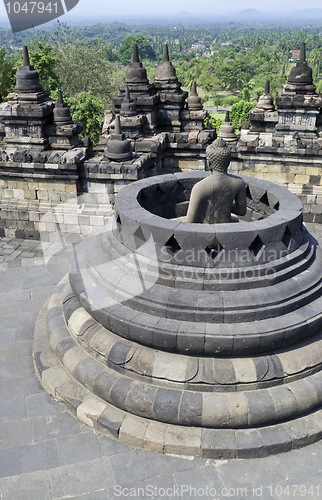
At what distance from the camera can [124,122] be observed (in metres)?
11.7

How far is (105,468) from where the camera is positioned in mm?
5043

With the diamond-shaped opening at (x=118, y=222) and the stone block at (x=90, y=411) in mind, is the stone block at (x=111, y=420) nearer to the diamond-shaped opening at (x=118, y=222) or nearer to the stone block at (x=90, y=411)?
the stone block at (x=90, y=411)

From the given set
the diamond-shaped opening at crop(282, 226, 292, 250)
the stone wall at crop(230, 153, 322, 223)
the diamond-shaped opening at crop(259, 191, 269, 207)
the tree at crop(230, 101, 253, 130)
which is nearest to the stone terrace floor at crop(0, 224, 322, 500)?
the diamond-shaped opening at crop(282, 226, 292, 250)

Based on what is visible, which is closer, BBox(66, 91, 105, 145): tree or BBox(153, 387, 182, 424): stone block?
BBox(153, 387, 182, 424): stone block

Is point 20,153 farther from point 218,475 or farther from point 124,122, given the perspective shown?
point 218,475

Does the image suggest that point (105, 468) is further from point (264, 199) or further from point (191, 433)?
point (264, 199)

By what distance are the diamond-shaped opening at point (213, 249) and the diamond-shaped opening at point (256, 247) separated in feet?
1.31

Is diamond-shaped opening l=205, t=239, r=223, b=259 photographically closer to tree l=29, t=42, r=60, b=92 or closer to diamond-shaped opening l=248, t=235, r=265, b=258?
diamond-shaped opening l=248, t=235, r=265, b=258

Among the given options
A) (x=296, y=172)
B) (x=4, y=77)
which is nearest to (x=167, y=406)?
(x=296, y=172)

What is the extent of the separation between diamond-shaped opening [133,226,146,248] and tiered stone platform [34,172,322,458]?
0.02 m

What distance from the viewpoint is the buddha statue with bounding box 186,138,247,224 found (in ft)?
20.4

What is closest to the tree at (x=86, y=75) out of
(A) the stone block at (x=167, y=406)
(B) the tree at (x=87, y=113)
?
(B) the tree at (x=87, y=113)

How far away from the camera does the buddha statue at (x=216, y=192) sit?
20.4ft

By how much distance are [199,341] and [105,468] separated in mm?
1747
